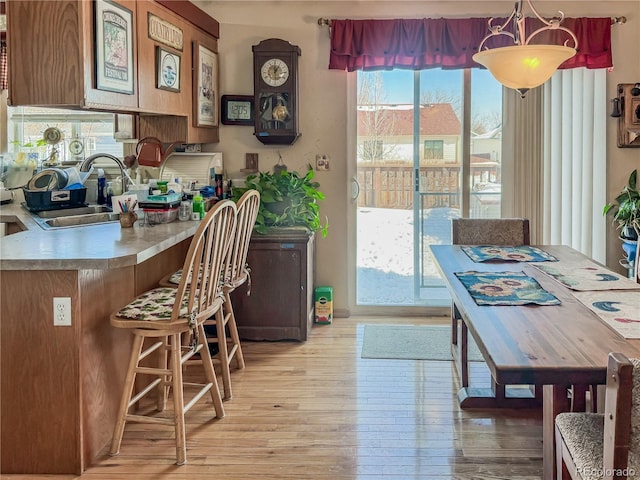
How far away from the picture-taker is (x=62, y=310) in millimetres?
2236

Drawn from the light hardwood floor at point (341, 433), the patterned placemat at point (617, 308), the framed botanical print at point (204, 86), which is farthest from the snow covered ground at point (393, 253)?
the patterned placemat at point (617, 308)

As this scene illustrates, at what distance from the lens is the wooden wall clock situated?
13.8 ft

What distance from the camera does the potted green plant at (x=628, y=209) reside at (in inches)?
159

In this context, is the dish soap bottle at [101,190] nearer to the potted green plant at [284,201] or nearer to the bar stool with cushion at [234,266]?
the potted green plant at [284,201]

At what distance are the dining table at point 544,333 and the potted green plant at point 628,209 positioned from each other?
4.28 ft

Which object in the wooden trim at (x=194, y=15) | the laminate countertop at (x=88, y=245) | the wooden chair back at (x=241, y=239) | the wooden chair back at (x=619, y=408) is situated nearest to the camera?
the wooden chair back at (x=619, y=408)

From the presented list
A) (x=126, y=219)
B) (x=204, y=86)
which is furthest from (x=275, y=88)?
(x=126, y=219)

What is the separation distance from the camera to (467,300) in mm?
2205

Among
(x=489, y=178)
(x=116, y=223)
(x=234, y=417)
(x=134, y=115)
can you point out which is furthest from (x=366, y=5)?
(x=234, y=417)

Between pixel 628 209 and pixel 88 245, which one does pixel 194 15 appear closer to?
pixel 88 245

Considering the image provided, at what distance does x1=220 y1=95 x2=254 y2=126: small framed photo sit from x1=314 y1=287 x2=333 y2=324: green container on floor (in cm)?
138

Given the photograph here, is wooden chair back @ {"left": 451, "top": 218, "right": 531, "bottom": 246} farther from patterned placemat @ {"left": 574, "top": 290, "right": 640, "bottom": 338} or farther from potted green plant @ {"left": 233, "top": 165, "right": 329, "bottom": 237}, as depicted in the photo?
patterned placemat @ {"left": 574, "top": 290, "right": 640, "bottom": 338}

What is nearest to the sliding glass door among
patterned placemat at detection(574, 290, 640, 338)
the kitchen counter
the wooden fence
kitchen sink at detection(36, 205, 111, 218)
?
the wooden fence

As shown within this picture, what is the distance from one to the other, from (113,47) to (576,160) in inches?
131
